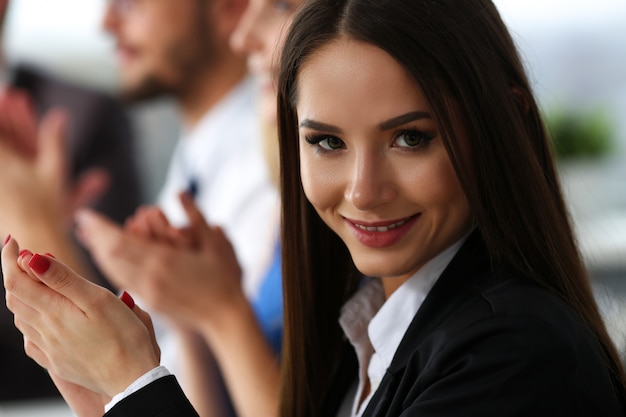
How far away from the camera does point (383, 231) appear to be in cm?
60

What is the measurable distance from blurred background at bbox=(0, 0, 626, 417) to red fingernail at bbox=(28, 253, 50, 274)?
3.80 ft

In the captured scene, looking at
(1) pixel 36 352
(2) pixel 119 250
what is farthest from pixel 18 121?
(1) pixel 36 352

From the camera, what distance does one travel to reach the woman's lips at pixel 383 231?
1.94 ft

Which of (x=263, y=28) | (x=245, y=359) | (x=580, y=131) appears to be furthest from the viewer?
(x=580, y=131)

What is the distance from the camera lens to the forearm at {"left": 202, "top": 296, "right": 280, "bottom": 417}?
94 cm

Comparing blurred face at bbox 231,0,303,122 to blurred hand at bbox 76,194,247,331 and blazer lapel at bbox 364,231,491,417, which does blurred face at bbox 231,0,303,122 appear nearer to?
blurred hand at bbox 76,194,247,331

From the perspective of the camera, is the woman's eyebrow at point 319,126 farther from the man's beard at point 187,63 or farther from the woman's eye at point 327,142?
the man's beard at point 187,63

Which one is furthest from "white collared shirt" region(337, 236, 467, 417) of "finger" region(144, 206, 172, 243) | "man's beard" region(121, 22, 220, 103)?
"man's beard" region(121, 22, 220, 103)

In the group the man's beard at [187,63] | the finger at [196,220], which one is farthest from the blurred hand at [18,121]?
the finger at [196,220]

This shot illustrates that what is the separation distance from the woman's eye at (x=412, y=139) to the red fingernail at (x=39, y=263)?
0.82ft

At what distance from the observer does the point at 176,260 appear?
99 centimetres

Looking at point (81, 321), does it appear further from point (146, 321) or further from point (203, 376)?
point (203, 376)

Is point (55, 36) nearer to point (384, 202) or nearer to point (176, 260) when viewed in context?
point (176, 260)

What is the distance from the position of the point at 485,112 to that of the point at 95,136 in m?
1.32
